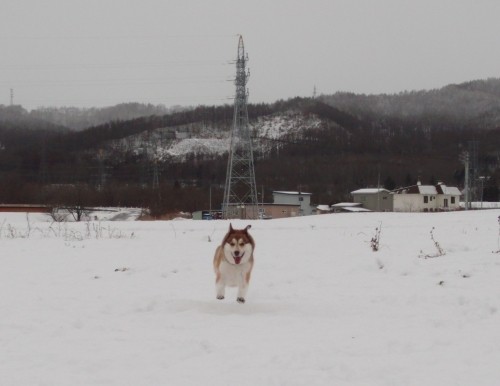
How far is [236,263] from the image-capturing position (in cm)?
695

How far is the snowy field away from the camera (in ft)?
13.9

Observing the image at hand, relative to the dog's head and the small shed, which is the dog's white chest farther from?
the small shed

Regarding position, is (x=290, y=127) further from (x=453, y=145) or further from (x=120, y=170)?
(x=120, y=170)

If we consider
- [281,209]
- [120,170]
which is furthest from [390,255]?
[120,170]

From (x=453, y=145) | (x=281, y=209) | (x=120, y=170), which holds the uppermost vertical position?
(x=453, y=145)

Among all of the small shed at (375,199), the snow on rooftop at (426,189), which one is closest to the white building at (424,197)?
the snow on rooftop at (426,189)

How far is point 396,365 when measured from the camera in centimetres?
437

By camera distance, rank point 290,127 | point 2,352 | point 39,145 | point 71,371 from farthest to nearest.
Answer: point 290,127
point 39,145
point 2,352
point 71,371

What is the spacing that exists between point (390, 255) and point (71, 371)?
314 inches

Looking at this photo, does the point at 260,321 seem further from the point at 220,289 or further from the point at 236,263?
the point at 220,289

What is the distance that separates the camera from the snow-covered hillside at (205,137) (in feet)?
483

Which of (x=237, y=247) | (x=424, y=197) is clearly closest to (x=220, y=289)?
(x=237, y=247)

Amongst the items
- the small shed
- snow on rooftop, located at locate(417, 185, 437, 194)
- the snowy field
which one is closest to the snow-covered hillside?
the small shed

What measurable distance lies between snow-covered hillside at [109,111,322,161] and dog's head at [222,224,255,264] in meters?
134
